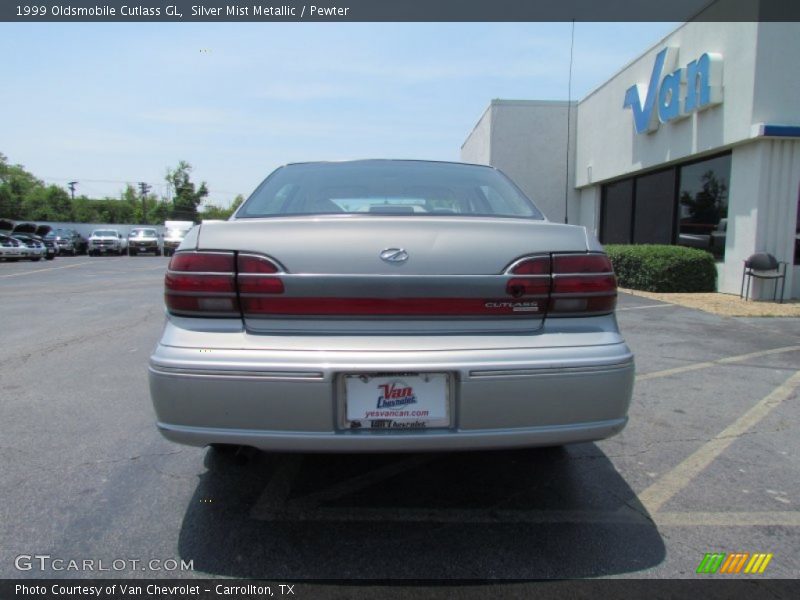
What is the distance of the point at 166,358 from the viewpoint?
2166 millimetres

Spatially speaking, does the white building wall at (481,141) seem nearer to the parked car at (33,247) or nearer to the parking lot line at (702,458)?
the parking lot line at (702,458)

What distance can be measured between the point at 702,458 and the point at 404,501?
1.76m

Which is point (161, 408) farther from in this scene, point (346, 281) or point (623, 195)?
point (623, 195)

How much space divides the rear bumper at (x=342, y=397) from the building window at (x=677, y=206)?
1137cm

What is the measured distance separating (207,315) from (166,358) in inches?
8.7

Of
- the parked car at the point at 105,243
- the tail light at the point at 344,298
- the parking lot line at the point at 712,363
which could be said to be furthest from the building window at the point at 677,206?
the parked car at the point at 105,243

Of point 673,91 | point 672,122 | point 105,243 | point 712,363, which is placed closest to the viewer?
point 712,363

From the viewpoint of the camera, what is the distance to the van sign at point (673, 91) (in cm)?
1107

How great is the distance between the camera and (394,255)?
Result: 7.22ft

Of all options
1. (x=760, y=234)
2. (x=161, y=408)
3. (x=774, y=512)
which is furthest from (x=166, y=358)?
(x=760, y=234)

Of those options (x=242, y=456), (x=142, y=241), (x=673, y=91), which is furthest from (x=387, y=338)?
(x=142, y=241)

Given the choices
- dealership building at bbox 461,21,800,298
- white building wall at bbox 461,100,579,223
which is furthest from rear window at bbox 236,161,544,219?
white building wall at bbox 461,100,579,223

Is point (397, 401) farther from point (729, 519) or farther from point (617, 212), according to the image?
point (617, 212)

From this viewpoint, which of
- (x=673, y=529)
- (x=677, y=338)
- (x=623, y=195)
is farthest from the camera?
(x=623, y=195)
